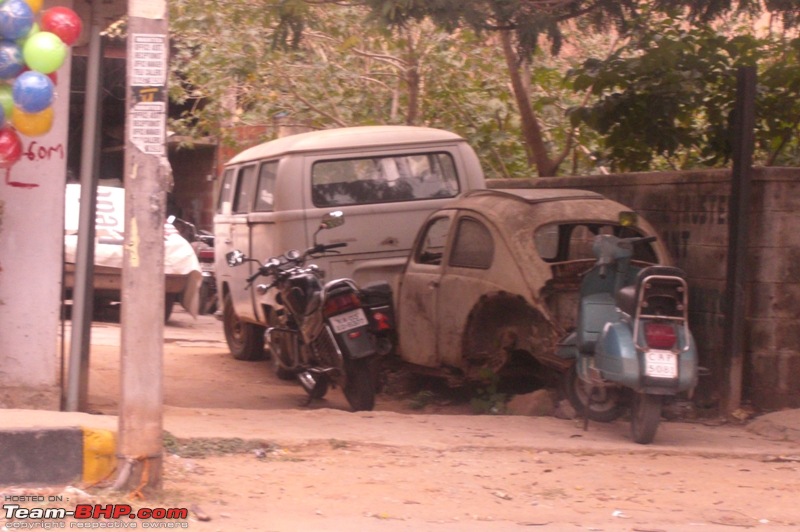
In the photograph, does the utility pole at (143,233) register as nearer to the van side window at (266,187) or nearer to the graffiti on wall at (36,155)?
the graffiti on wall at (36,155)

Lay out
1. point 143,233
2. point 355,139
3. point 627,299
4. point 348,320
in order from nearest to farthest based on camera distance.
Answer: point 143,233, point 627,299, point 348,320, point 355,139

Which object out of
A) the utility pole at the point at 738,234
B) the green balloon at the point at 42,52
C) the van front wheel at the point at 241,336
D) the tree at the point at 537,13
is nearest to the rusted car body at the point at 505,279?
the utility pole at the point at 738,234

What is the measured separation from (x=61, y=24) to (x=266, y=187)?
15.3 ft

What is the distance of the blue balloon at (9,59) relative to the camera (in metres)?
5.34

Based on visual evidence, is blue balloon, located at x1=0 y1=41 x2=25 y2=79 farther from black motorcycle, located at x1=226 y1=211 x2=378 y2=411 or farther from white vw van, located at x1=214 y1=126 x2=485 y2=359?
white vw van, located at x1=214 y1=126 x2=485 y2=359

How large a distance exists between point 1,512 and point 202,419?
229 cm

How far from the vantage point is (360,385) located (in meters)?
7.87

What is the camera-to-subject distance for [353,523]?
196 inches

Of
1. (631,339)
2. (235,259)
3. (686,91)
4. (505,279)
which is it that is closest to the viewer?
(631,339)

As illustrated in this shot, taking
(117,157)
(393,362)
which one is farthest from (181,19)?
(117,157)

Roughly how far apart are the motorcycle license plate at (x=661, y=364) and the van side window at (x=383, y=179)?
161 inches

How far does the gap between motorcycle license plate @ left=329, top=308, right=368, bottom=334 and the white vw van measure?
1.42m

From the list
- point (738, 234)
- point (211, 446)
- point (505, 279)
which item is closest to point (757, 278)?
point (738, 234)

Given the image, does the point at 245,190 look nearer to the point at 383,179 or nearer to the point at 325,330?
the point at 383,179
